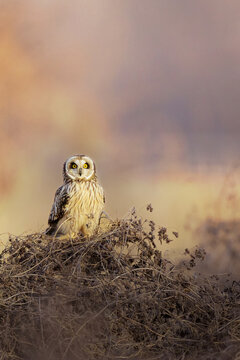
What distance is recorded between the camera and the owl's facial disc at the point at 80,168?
8922 mm

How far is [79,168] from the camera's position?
29.3 feet

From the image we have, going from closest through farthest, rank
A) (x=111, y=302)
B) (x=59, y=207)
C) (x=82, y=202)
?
(x=111, y=302) < (x=82, y=202) < (x=59, y=207)

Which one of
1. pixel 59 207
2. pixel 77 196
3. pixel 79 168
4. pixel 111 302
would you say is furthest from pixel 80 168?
pixel 111 302

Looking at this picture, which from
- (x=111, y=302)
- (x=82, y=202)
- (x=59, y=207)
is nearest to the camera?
(x=111, y=302)

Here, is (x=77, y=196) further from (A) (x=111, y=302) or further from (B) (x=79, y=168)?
(A) (x=111, y=302)

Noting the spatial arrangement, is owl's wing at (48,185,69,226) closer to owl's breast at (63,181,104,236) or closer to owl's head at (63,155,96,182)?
owl's breast at (63,181,104,236)

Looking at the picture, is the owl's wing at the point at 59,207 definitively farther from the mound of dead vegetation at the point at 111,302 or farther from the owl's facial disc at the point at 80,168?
the mound of dead vegetation at the point at 111,302

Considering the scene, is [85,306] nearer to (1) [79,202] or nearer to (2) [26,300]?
(2) [26,300]

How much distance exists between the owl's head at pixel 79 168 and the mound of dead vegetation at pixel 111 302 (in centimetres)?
215

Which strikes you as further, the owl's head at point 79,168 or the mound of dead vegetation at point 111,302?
the owl's head at point 79,168

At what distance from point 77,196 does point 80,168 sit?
474 mm

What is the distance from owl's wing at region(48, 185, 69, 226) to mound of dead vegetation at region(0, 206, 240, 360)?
196 cm

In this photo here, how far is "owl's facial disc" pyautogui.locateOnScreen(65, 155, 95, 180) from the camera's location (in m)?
8.92

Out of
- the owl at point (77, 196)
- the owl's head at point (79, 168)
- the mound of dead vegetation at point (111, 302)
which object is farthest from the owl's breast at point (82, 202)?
the mound of dead vegetation at point (111, 302)
